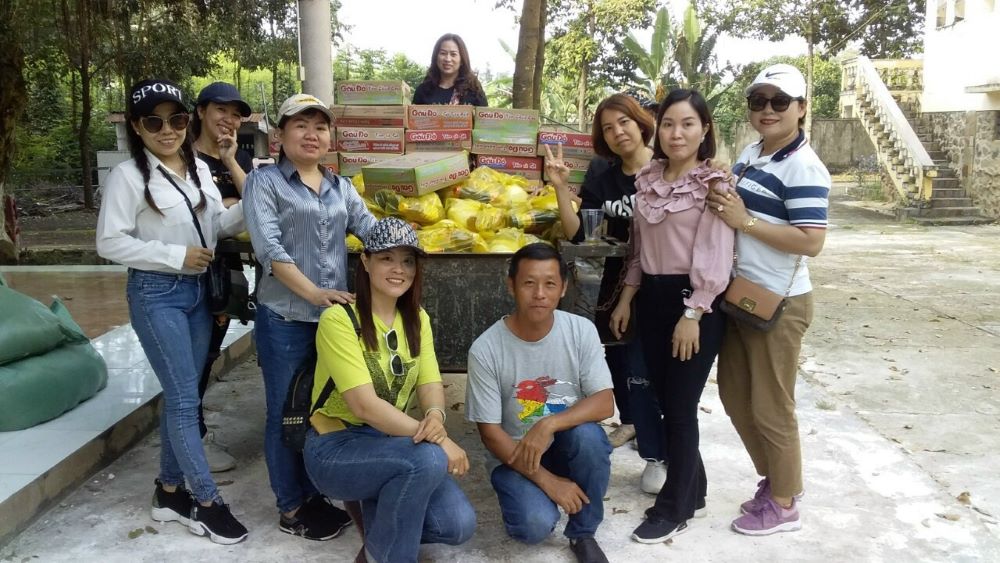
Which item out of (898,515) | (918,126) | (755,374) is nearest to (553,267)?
(755,374)

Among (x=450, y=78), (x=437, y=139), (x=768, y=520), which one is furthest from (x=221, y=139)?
(x=768, y=520)

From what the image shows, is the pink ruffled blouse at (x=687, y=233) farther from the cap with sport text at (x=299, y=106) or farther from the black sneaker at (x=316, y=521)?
the black sneaker at (x=316, y=521)

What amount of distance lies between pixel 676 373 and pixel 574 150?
4.69ft

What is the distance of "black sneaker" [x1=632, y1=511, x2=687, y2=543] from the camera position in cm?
319

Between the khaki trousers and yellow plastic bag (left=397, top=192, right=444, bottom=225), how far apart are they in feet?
4.56

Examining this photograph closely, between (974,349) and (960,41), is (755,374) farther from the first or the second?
(960,41)

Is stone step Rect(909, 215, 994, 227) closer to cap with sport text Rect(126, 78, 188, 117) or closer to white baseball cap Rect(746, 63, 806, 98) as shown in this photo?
white baseball cap Rect(746, 63, 806, 98)

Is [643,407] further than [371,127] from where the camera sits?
No

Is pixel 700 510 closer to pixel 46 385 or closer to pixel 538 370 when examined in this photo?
pixel 538 370

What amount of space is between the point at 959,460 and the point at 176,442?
3.66m

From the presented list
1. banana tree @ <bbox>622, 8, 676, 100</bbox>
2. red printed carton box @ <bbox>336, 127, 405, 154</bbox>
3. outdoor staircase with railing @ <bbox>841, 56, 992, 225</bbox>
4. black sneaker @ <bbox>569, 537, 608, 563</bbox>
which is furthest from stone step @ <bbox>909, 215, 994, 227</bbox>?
black sneaker @ <bbox>569, 537, 608, 563</bbox>

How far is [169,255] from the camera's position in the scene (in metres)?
3.03

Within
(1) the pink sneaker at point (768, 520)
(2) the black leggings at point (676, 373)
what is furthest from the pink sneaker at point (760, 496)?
(2) the black leggings at point (676, 373)

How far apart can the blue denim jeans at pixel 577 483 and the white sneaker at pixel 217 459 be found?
1.54 metres
